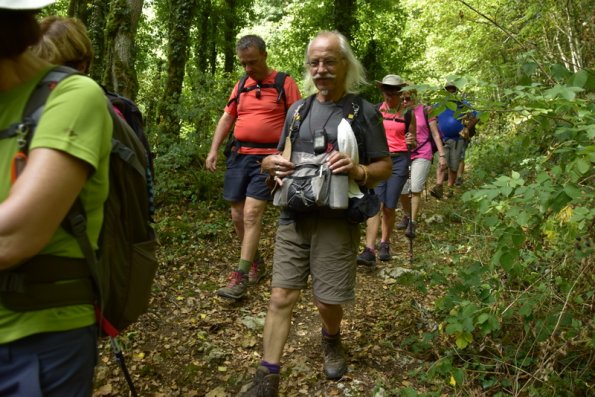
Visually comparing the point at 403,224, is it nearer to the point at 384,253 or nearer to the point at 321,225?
the point at 384,253

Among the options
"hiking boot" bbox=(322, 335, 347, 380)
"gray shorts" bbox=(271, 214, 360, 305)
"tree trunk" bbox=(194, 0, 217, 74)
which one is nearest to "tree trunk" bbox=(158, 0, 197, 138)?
"gray shorts" bbox=(271, 214, 360, 305)

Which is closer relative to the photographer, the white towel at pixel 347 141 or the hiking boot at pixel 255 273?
the white towel at pixel 347 141

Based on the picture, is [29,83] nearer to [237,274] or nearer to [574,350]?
[574,350]

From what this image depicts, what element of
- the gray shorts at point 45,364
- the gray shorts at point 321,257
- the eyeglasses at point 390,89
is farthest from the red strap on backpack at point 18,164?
the eyeglasses at point 390,89

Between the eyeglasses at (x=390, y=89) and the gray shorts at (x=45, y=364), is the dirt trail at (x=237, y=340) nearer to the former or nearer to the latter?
the eyeglasses at (x=390, y=89)

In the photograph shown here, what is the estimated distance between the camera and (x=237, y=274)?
474 centimetres

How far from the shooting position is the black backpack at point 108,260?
1.33 metres

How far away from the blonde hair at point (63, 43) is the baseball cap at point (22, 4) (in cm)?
103

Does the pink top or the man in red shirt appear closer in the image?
the man in red shirt

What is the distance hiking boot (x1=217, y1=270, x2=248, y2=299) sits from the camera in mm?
4664

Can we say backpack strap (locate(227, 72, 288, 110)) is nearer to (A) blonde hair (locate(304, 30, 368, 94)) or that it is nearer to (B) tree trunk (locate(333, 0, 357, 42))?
(A) blonde hair (locate(304, 30, 368, 94))

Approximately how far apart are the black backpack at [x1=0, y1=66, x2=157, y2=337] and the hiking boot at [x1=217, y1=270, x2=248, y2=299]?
9.27 ft

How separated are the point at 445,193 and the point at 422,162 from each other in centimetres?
428

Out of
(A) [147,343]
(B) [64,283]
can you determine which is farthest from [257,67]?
(B) [64,283]
